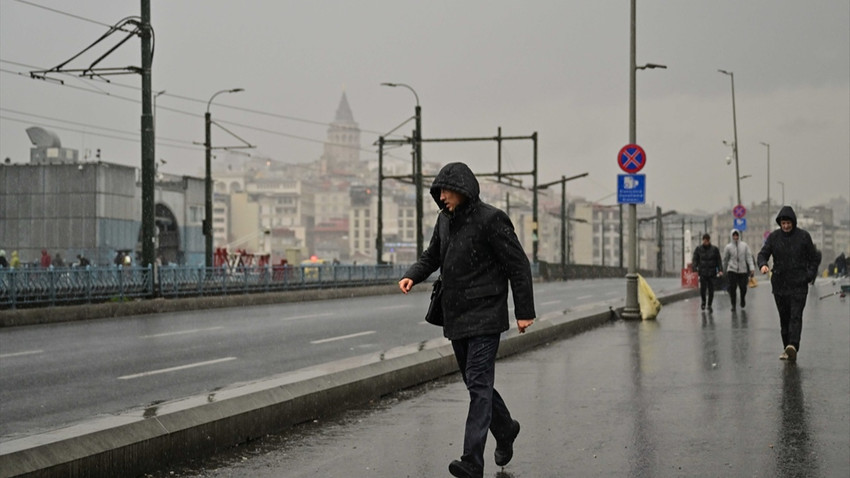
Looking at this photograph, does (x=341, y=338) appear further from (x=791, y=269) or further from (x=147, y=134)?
(x=147, y=134)

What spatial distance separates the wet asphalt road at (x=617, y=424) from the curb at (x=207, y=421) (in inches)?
6.0

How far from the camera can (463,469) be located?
5.86 m

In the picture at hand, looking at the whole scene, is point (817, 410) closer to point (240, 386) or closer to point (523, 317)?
point (523, 317)

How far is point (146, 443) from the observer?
248 inches

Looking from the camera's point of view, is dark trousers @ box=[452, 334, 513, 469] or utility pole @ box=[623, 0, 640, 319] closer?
dark trousers @ box=[452, 334, 513, 469]

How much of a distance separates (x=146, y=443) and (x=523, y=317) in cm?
237

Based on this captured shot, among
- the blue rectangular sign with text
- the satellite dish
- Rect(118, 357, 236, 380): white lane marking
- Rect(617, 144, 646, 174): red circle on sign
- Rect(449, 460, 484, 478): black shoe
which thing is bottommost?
Rect(118, 357, 236, 380): white lane marking

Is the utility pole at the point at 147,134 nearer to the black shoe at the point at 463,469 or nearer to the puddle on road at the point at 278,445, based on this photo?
the puddle on road at the point at 278,445

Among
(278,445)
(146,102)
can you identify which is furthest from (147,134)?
(278,445)

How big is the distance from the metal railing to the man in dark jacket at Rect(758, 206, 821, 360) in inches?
633

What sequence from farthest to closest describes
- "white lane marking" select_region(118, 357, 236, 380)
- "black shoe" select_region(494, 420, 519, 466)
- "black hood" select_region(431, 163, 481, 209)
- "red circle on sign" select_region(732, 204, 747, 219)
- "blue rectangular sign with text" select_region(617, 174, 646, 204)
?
"red circle on sign" select_region(732, 204, 747, 219)
"blue rectangular sign with text" select_region(617, 174, 646, 204)
"white lane marking" select_region(118, 357, 236, 380)
"black shoe" select_region(494, 420, 519, 466)
"black hood" select_region(431, 163, 481, 209)

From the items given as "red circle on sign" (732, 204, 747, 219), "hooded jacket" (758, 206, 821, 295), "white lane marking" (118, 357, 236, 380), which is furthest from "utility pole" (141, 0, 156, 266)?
"red circle on sign" (732, 204, 747, 219)

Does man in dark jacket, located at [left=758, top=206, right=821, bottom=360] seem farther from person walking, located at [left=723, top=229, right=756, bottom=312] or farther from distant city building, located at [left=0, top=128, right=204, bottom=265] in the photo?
distant city building, located at [left=0, top=128, right=204, bottom=265]

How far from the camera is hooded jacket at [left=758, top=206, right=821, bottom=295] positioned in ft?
39.9
